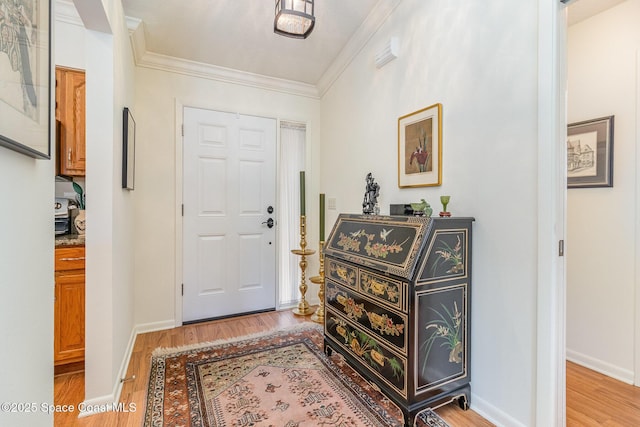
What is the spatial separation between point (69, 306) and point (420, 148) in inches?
105

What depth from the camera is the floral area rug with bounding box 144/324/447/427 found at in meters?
1.64

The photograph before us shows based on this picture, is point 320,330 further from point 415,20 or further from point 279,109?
point 415,20

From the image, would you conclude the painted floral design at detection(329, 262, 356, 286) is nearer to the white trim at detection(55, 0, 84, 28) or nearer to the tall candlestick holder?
the tall candlestick holder

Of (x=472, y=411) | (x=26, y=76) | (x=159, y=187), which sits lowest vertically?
(x=472, y=411)

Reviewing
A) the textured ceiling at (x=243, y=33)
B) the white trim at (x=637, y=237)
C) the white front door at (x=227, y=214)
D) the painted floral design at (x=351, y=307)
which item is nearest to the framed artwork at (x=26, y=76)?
the painted floral design at (x=351, y=307)

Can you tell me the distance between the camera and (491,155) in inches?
66.7

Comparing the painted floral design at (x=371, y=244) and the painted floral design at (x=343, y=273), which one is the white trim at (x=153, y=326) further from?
the painted floral design at (x=371, y=244)

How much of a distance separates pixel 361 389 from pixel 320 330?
38.1 inches

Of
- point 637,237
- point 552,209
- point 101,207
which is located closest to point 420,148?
point 552,209

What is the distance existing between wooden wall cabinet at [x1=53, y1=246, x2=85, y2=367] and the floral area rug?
53cm

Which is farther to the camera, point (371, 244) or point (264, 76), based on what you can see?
point (264, 76)

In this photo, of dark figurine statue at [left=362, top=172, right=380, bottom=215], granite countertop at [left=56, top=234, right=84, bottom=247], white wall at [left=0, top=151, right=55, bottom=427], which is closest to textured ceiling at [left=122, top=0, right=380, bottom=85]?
dark figurine statue at [left=362, top=172, right=380, bottom=215]

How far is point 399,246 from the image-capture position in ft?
5.52

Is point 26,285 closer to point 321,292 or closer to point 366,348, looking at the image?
point 366,348
